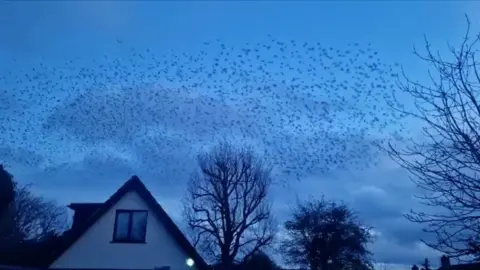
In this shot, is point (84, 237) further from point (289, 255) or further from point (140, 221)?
point (289, 255)

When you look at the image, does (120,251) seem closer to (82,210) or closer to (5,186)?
(82,210)

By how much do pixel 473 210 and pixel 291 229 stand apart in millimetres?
41005

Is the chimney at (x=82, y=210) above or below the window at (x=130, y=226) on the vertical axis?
above

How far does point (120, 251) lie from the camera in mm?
20969

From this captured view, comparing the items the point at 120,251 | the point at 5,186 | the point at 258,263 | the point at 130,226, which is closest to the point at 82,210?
the point at 130,226

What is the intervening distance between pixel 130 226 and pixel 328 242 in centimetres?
2837

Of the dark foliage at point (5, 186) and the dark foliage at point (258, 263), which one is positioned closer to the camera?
the dark foliage at point (5, 186)

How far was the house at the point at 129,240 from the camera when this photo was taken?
2078cm

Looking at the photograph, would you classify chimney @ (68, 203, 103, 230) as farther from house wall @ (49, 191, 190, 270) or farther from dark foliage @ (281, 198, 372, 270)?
dark foliage @ (281, 198, 372, 270)

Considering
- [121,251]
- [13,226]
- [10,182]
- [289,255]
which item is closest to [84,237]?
[121,251]

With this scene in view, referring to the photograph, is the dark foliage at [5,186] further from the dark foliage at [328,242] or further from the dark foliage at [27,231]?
the dark foliage at [328,242]

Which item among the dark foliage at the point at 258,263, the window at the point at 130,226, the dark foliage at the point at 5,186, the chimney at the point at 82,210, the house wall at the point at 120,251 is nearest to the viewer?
the house wall at the point at 120,251

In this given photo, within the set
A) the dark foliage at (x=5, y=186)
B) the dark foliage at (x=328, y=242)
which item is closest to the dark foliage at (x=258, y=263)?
the dark foliage at (x=328, y=242)

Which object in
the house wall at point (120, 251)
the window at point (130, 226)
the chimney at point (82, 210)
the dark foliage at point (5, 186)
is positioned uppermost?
the dark foliage at point (5, 186)
